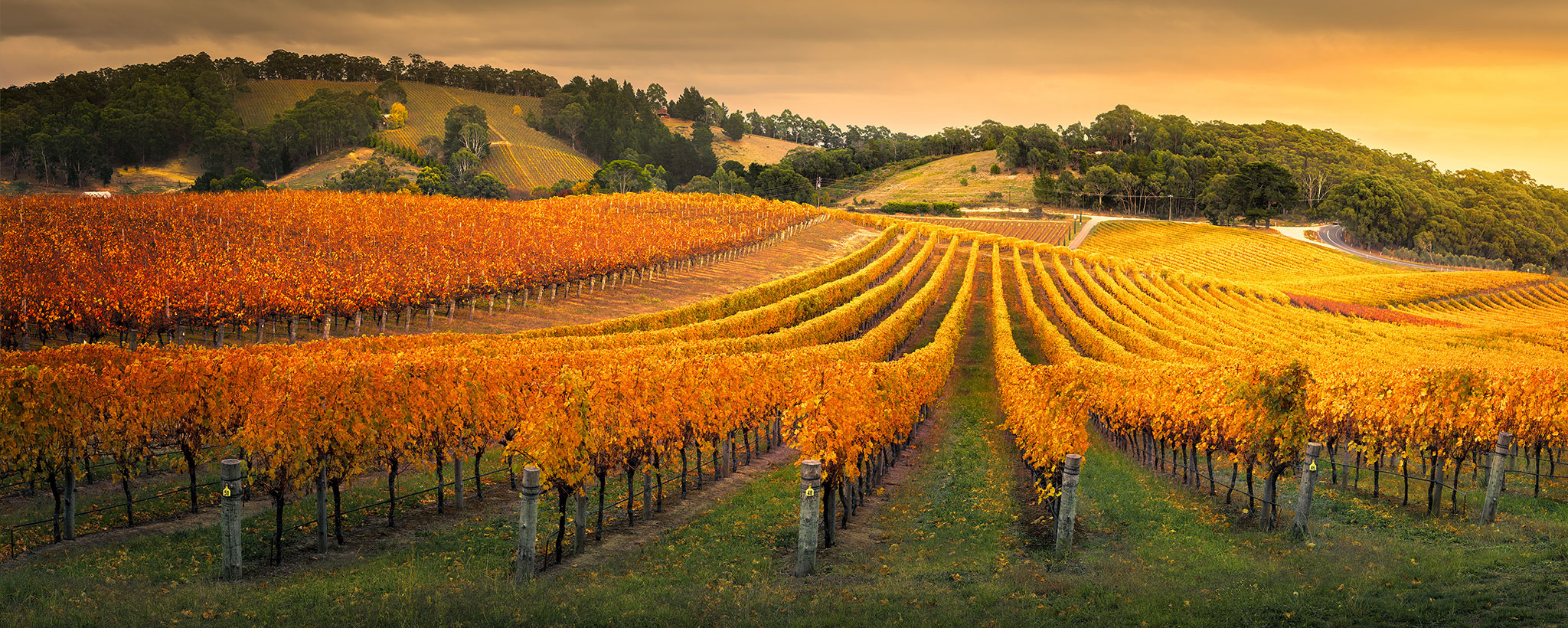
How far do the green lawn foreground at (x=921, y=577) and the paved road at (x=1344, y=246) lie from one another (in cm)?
13821

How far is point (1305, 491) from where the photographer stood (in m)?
17.8

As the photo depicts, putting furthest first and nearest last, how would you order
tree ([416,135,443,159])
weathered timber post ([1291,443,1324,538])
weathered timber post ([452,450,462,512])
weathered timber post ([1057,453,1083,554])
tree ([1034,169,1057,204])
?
tree ([416,135,443,159]), tree ([1034,169,1057,204]), weathered timber post ([452,450,462,512]), weathered timber post ([1291,443,1324,538]), weathered timber post ([1057,453,1083,554])

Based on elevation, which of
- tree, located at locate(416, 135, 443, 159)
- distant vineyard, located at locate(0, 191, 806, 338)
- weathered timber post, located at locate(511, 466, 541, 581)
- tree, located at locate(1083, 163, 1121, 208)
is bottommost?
weathered timber post, located at locate(511, 466, 541, 581)

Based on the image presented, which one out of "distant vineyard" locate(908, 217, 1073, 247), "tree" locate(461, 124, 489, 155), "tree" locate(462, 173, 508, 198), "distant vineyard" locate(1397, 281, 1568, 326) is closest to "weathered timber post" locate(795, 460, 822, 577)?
"distant vineyard" locate(1397, 281, 1568, 326)

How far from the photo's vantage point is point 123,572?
16.7m

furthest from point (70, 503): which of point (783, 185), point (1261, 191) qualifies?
point (1261, 191)

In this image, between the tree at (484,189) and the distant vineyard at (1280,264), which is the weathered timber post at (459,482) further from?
the tree at (484,189)

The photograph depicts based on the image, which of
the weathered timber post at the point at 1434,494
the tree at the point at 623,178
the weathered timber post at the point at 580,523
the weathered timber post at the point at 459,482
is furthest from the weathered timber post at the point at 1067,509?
the tree at the point at 623,178

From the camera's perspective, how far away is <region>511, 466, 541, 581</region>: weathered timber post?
16.1m

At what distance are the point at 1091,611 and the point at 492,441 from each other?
22.9 metres

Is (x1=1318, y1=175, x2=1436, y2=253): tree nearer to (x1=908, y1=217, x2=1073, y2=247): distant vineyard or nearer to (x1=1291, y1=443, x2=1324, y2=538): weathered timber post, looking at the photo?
(x1=908, y1=217, x2=1073, y2=247): distant vineyard

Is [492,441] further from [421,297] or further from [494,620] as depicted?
[421,297]

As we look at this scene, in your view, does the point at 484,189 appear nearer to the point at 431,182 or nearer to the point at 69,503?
the point at 431,182

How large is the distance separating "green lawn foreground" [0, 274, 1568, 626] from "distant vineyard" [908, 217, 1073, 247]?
387ft
